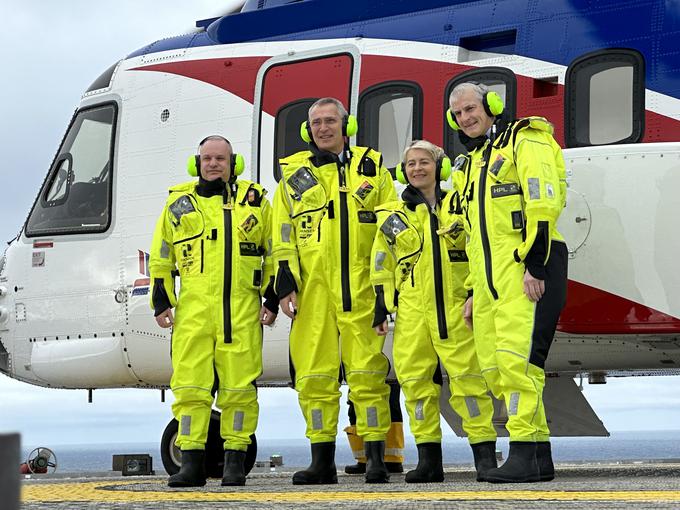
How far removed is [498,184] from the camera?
213 inches

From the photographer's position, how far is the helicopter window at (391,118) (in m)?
7.34

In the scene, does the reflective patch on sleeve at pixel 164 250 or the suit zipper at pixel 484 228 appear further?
the reflective patch on sleeve at pixel 164 250

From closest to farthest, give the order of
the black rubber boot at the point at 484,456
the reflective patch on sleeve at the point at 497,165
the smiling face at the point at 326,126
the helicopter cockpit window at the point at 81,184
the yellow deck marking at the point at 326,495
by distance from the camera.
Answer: the yellow deck marking at the point at 326,495
the reflective patch on sleeve at the point at 497,165
the black rubber boot at the point at 484,456
the smiling face at the point at 326,126
the helicopter cockpit window at the point at 81,184

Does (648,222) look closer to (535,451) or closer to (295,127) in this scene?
(535,451)

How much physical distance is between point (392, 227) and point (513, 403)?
1315 mm

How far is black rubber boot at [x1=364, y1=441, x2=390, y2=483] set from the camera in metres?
5.79

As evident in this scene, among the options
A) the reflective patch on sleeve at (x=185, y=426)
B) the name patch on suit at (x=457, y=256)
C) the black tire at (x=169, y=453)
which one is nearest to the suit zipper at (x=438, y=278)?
the name patch on suit at (x=457, y=256)

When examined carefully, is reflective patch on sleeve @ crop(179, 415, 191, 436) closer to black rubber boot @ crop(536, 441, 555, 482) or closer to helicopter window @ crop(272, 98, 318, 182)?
black rubber boot @ crop(536, 441, 555, 482)

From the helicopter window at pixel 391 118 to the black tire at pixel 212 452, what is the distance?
2299mm

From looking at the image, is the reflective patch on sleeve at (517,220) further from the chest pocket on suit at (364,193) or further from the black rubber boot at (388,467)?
the black rubber boot at (388,467)

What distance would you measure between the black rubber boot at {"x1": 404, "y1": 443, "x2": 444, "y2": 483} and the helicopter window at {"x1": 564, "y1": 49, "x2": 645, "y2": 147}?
7.28ft

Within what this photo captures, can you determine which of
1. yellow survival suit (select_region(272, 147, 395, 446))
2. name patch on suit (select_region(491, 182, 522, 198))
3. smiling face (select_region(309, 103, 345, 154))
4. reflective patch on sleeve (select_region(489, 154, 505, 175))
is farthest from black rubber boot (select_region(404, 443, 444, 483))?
smiling face (select_region(309, 103, 345, 154))

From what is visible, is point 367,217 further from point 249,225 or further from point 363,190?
point 249,225

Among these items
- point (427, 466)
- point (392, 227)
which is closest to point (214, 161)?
point (392, 227)
